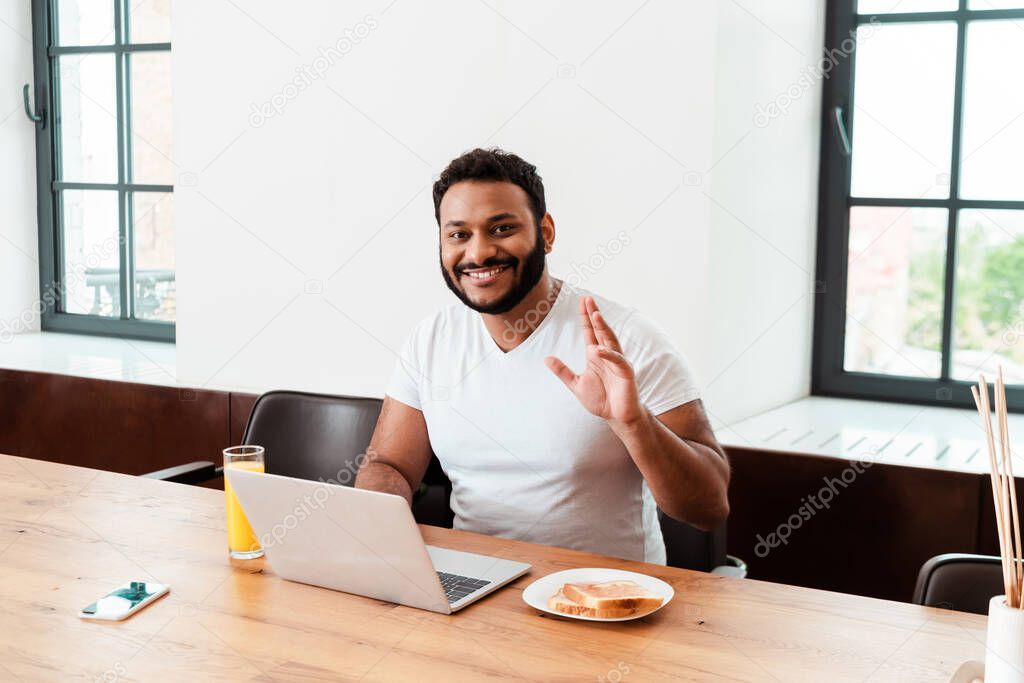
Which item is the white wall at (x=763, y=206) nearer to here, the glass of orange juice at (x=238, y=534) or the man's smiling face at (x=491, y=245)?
the man's smiling face at (x=491, y=245)

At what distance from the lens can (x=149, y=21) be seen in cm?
371

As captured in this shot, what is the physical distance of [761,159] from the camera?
8.20ft

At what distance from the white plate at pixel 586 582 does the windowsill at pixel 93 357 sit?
75.6 inches

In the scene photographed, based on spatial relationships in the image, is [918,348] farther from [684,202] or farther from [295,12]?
[295,12]

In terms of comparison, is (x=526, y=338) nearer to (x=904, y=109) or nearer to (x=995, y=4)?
(x=904, y=109)

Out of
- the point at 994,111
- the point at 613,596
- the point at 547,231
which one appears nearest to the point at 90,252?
the point at 547,231

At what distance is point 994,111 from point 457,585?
1894 millimetres

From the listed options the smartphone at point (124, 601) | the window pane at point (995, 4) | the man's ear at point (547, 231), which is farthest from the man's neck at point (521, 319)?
the window pane at point (995, 4)

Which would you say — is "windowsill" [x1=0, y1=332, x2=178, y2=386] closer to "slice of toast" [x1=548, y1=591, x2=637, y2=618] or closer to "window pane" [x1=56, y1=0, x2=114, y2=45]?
"window pane" [x1=56, y1=0, x2=114, y2=45]

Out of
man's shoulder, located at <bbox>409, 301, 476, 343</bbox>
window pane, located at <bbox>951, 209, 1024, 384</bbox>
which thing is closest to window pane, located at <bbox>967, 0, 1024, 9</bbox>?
window pane, located at <bbox>951, 209, 1024, 384</bbox>

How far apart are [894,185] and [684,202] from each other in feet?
2.23

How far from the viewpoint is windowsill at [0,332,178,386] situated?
3.23m

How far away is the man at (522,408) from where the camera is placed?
5.97 feet

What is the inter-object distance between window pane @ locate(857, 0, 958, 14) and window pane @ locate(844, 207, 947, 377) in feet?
1.59
